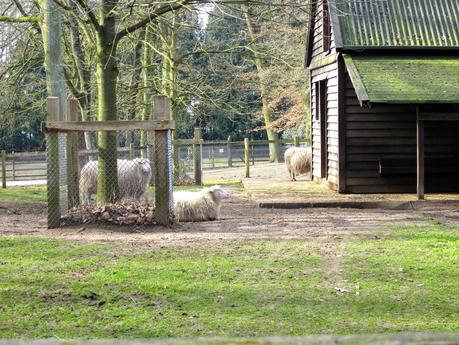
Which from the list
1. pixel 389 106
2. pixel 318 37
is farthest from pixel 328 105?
pixel 318 37

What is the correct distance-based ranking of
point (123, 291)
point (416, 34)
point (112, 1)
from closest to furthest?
point (123, 291) < point (112, 1) < point (416, 34)

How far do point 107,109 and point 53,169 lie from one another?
95.0 inches

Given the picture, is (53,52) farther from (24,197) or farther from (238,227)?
(238,227)

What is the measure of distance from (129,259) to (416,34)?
10.9m

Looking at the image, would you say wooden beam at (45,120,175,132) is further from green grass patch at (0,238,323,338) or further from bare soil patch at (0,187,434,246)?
green grass patch at (0,238,323,338)

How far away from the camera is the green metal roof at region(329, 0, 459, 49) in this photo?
1648 cm

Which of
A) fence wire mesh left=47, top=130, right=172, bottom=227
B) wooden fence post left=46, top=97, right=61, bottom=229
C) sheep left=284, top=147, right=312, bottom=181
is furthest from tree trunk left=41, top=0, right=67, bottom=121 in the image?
sheep left=284, top=147, right=312, bottom=181

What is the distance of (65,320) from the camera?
602 centimetres

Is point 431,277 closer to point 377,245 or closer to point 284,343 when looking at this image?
point 377,245

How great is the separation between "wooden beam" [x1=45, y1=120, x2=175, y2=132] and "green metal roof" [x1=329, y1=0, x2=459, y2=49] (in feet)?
21.3

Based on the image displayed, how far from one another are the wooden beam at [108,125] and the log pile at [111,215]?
4.52 ft

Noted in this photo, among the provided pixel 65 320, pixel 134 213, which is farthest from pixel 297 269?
pixel 134 213

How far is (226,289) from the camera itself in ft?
23.5

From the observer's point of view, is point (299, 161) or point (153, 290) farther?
point (299, 161)
